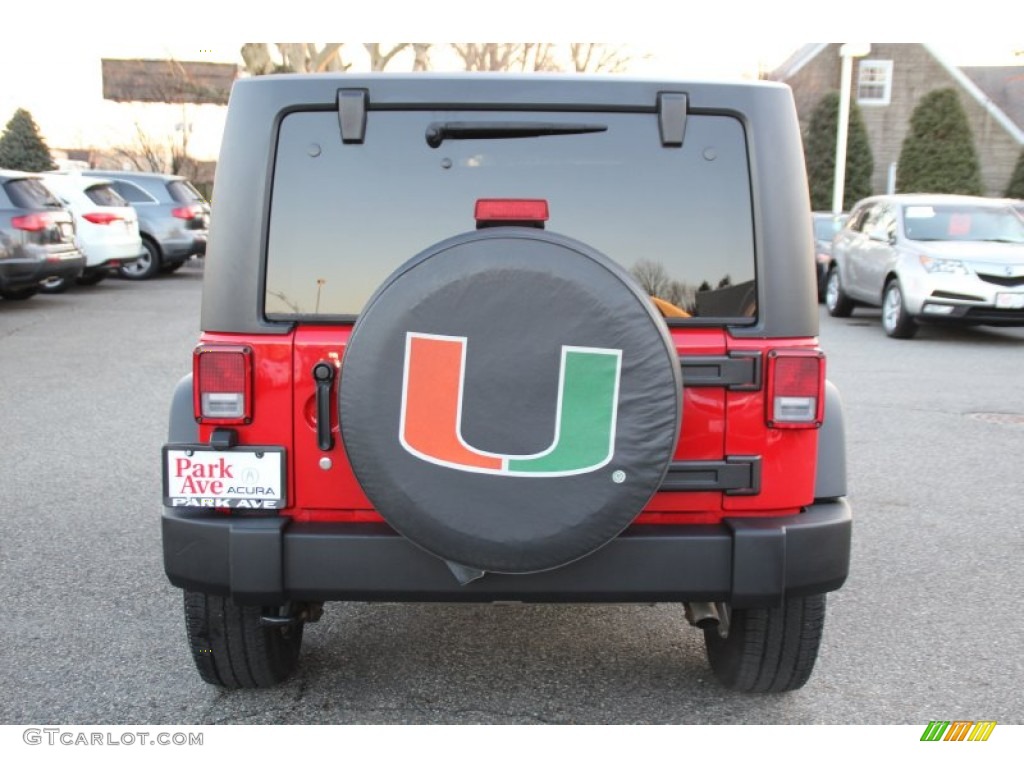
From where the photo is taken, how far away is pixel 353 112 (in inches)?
118

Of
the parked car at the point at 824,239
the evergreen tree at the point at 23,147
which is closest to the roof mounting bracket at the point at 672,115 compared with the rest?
the parked car at the point at 824,239

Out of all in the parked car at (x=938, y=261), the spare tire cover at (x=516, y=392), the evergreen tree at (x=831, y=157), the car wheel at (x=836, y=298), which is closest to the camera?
the spare tire cover at (x=516, y=392)

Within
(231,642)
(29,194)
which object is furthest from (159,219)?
(231,642)

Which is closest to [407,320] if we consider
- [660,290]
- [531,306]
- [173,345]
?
[531,306]

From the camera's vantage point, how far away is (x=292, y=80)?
301 centimetres

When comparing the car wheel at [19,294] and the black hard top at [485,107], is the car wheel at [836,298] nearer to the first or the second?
the car wheel at [19,294]

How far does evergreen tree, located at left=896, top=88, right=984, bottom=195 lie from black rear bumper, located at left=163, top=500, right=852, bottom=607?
3269 centimetres

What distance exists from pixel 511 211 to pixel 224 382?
0.94 metres

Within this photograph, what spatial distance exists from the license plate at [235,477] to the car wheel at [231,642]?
1.10ft

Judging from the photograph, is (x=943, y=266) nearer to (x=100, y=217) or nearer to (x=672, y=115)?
(x=672, y=115)

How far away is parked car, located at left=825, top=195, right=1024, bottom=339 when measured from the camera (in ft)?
39.4

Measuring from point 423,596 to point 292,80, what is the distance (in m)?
1.48

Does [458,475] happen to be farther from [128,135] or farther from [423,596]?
[128,135]

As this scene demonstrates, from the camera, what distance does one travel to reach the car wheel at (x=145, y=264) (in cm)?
1953
